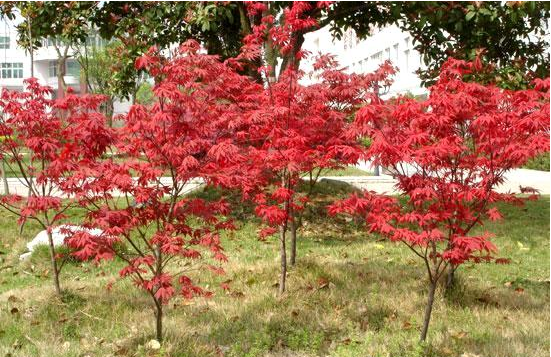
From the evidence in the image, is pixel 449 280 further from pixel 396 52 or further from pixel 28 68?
pixel 28 68

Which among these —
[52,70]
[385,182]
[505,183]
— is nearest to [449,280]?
[385,182]

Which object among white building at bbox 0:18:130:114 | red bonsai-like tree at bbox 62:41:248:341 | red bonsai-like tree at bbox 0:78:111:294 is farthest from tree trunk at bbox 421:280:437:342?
white building at bbox 0:18:130:114

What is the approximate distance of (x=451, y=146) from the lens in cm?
487

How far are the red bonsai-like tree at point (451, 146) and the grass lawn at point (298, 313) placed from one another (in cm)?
75

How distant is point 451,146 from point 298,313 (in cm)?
Result: 248

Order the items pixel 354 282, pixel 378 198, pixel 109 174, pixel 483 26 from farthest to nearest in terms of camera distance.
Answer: pixel 483 26
pixel 354 282
pixel 378 198
pixel 109 174

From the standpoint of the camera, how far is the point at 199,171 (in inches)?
202

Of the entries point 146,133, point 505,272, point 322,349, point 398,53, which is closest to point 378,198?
point 322,349

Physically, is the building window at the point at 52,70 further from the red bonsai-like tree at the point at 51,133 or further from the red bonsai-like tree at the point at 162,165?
the red bonsai-like tree at the point at 162,165

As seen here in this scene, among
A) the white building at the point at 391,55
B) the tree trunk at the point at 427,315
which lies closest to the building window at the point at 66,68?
the white building at the point at 391,55

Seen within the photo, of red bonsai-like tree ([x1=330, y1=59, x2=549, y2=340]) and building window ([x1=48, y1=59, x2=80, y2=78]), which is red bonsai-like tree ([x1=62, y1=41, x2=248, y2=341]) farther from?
building window ([x1=48, y1=59, x2=80, y2=78])

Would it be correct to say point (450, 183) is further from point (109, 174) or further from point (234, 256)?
point (234, 256)

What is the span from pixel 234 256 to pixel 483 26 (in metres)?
6.65

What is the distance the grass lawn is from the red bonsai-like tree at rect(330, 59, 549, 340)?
75 cm
